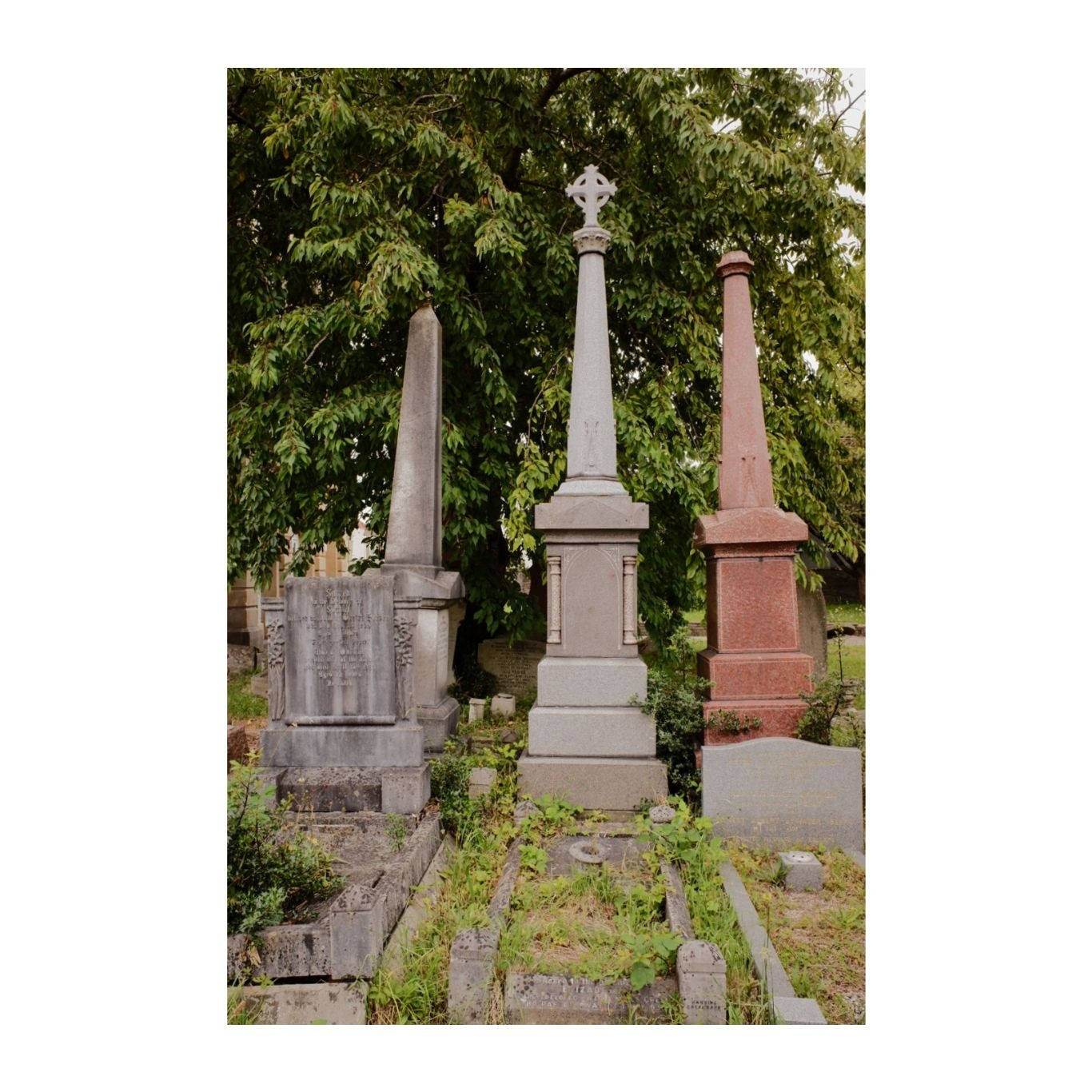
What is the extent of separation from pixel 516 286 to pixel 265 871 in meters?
5.37

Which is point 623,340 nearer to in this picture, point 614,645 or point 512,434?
point 512,434

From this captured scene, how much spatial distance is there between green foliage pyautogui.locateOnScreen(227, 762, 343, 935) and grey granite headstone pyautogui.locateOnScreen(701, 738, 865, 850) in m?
2.42

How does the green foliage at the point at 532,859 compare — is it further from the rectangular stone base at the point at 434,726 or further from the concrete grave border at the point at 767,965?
the rectangular stone base at the point at 434,726

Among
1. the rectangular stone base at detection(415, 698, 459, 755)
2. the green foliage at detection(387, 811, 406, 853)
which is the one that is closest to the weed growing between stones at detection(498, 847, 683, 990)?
the green foliage at detection(387, 811, 406, 853)

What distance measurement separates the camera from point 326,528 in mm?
7508

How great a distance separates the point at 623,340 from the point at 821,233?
2071 millimetres

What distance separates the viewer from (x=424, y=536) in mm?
6281

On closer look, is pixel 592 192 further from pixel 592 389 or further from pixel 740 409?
pixel 740 409

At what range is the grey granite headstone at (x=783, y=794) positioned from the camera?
479 centimetres

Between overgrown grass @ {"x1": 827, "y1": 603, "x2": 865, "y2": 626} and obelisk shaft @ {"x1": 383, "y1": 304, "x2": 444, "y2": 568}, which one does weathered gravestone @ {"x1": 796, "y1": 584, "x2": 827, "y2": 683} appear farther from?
obelisk shaft @ {"x1": 383, "y1": 304, "x2": 444, "y2": 568}

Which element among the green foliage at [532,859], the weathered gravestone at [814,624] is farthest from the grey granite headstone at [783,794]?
the weathered gravestone at [814,624]

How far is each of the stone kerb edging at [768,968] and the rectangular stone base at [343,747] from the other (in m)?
2.24

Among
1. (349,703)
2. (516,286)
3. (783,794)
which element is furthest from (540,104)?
(783,794)

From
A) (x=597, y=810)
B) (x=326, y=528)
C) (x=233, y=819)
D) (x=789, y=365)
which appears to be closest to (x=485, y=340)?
(x=326, y=528)
